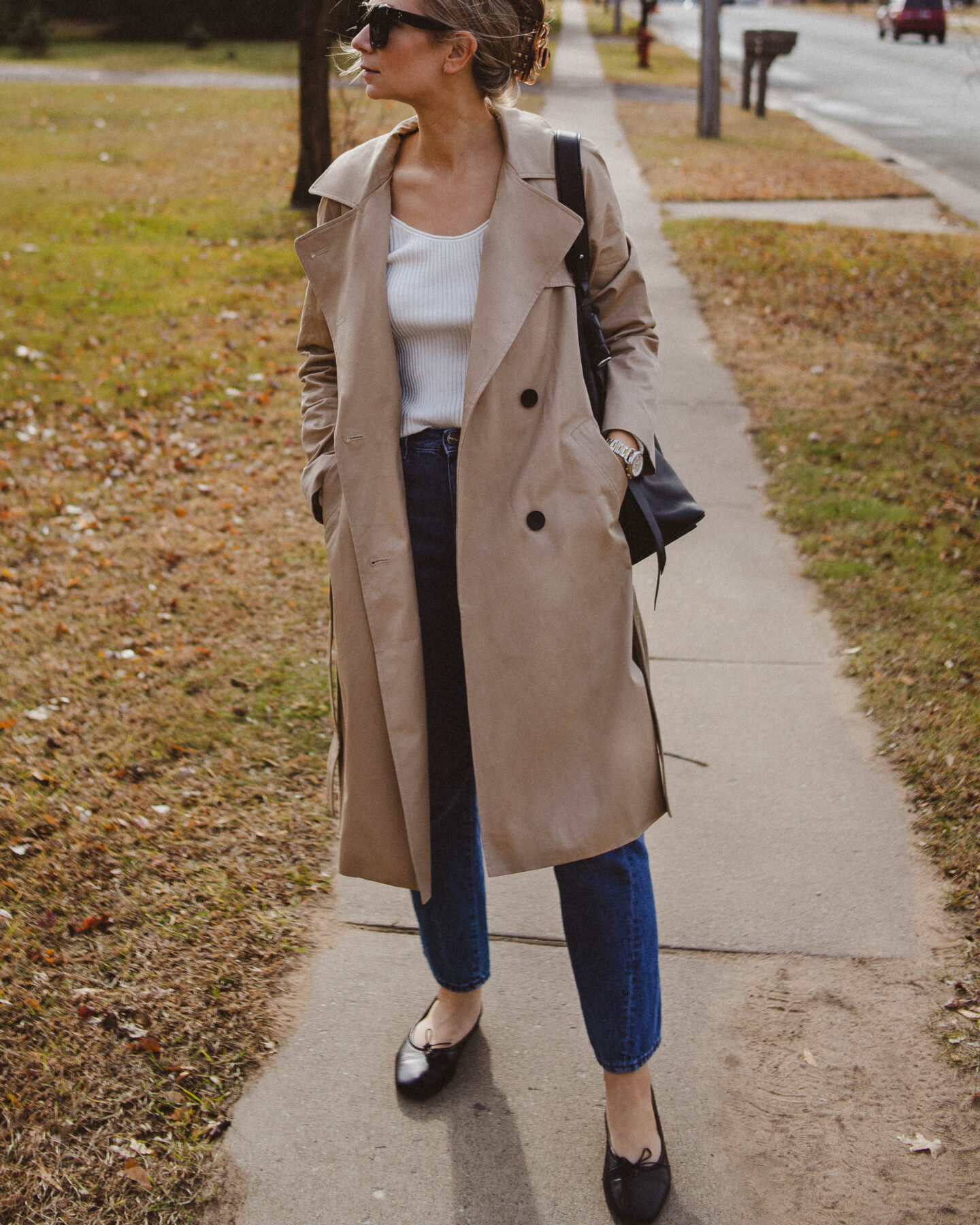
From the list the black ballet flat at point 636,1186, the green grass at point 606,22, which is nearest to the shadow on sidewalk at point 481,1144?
the black ballet flat at point 636,1186

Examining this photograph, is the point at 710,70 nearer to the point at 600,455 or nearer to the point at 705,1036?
the point at 600,455

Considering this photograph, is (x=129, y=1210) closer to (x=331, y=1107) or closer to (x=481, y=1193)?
(x=331, y=1107)

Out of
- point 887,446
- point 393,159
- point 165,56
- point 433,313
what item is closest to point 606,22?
point 165,56

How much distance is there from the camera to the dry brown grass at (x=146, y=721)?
2.48 m

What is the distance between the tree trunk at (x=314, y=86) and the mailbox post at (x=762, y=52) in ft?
29.1

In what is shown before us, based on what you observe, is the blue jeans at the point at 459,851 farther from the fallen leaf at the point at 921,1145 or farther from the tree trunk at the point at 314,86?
the tree trunk at the point at 314,86

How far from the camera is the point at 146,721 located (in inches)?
153

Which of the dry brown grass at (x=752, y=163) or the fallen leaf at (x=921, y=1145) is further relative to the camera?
the dry brown grass at (x=752, y=163)

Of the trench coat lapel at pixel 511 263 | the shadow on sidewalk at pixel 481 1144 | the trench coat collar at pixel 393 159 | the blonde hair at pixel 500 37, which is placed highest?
the blonde hair at pixel 500 37

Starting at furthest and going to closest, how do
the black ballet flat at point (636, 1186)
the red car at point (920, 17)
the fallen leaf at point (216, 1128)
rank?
the red car at point (920, 17)
the fallen leaf at point (216, 1128)
the black ballet flat at point (636, 1186)

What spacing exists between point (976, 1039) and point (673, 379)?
5.04 m

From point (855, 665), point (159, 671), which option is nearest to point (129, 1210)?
point (159, 671)

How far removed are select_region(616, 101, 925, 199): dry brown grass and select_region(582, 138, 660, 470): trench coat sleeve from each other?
10178 mm

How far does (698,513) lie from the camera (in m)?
2.18
